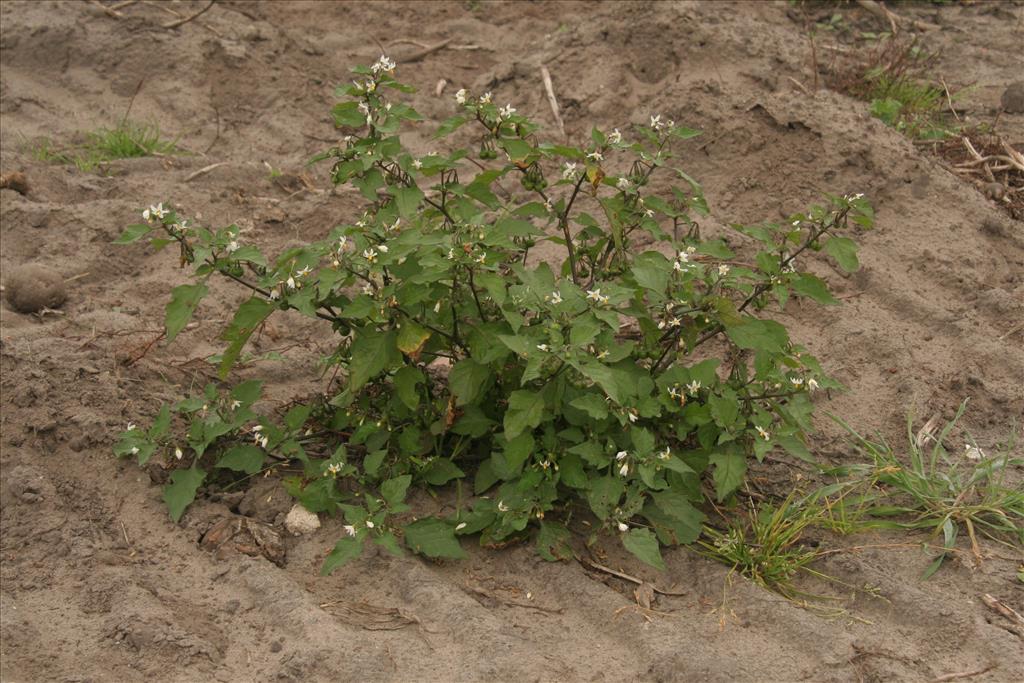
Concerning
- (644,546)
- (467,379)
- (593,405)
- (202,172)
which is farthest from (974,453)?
(202,172)

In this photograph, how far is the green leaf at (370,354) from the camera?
9.78ft

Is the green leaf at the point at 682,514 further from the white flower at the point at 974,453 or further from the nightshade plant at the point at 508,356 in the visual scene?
the white flower at the point at 974,453

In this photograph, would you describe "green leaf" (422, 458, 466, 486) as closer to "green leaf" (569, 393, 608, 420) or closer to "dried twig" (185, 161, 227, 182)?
"green leaf" (569, 393, 608, 420)

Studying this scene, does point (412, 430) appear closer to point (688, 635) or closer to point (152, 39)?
point (688, 635)

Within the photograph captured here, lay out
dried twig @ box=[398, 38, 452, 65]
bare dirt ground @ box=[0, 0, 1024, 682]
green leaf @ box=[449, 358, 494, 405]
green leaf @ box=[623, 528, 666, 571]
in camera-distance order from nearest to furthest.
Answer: bare dirt ground @ box=[0, 0, 1024, 682] → green leaf @ box=[623, 528, 666, 571] → green leaf @ box=[449, 358, 494, 405] → dried twig @ box=[398, 38, 452, 65]

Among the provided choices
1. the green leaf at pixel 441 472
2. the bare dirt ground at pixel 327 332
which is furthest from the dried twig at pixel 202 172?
the green leaf at pixel 441 472

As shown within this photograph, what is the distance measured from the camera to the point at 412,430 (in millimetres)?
3238

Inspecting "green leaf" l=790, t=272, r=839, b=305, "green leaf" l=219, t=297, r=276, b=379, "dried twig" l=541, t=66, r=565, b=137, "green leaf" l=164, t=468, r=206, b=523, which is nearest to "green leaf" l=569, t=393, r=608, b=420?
"green leaf" l=790, t=272, r=839, b=305

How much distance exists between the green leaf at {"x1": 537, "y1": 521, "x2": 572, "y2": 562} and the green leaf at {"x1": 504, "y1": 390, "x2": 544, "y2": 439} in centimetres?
36

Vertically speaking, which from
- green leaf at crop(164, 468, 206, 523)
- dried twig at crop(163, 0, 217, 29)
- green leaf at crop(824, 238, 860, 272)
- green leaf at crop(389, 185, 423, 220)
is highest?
green leaf at crop(389, 185, 423, 220)

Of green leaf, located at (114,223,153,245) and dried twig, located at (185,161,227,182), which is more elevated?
green leaf, located at (114,223,153,245)

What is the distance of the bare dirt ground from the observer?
2787 mm

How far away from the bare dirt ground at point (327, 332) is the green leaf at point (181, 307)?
671mm

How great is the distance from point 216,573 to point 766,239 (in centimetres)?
184
